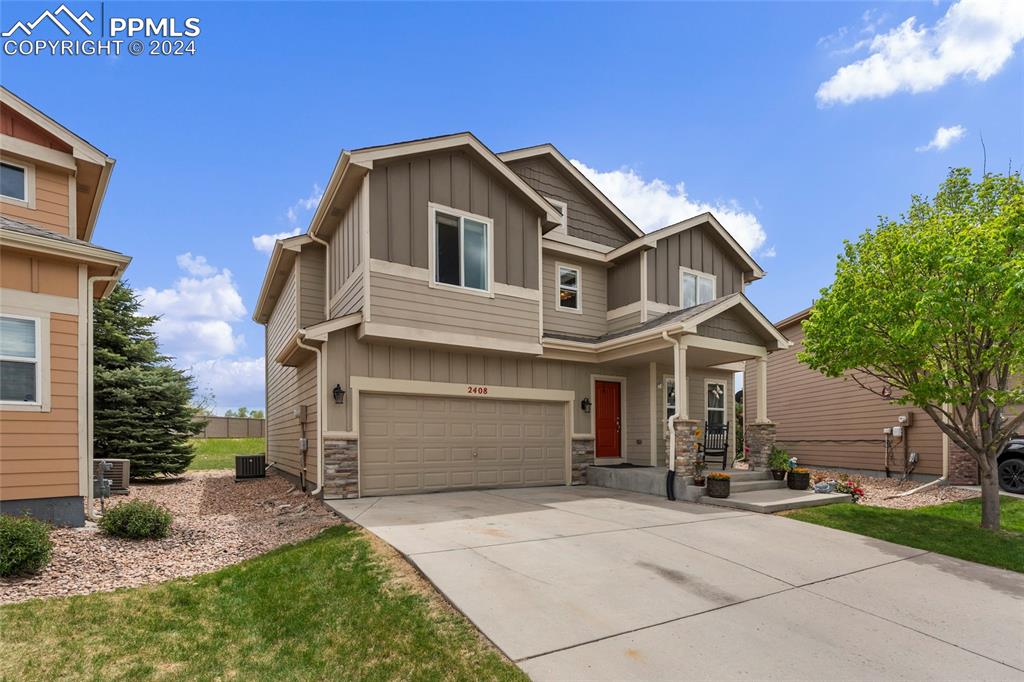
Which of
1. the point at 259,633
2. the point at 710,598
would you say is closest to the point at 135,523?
the point at 259,633

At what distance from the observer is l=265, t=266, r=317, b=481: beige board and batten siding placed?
11062 mm

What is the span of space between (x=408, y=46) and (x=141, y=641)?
1039cm

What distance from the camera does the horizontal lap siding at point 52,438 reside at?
274 inches

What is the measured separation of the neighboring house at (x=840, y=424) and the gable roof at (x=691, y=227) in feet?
8.09

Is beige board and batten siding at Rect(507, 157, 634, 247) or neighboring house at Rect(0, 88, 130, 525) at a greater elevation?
beige board and batten siding at Rect(507, 157, 634, 247)

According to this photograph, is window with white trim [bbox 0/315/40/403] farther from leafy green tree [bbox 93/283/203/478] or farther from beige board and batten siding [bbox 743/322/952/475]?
beige board and batten siding [bbox 743/322/952/475]

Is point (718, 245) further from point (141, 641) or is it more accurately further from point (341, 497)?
point (141, 641)

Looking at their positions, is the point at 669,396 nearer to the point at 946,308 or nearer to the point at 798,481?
the point at 798,481

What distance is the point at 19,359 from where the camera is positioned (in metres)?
7.13

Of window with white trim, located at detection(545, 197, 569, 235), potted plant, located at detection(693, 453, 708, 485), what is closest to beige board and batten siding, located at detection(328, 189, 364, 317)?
window with white trim, located at detection(545, 197, 569, 235)

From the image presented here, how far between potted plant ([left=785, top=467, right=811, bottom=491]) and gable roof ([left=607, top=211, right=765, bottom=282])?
6.01m

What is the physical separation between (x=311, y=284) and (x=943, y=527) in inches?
516

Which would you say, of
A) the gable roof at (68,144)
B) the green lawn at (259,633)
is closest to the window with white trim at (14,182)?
the gable roof at (68,144)

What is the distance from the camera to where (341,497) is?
945cm
